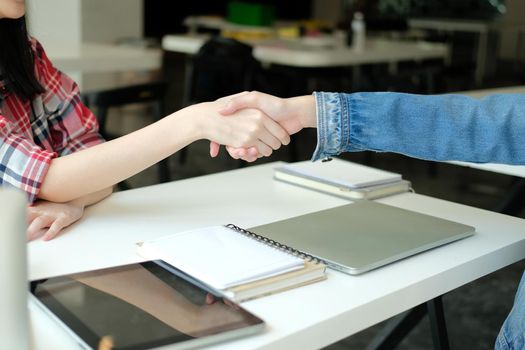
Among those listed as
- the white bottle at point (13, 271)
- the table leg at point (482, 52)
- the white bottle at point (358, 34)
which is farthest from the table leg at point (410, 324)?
the table leg at point (482, 52)

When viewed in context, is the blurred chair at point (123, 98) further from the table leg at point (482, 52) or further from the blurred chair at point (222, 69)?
the table leg at point (482, 52)

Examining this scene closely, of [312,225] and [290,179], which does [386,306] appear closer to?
[312,225]

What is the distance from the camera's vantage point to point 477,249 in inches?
43.8

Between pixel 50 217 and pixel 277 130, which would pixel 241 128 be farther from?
pixel 50 217

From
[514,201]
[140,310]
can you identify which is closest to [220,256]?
[140,310]

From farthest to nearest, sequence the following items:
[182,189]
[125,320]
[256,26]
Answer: [256,26], [182,189], [125,320]

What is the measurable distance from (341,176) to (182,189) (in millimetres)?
329

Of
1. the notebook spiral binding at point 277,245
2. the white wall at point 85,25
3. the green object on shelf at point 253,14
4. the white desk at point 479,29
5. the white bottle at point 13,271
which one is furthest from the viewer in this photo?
the white desk at point 479,29

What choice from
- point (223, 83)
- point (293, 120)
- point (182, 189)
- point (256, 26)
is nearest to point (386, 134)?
point (293, 120)

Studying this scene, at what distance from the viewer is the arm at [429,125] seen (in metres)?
1.13

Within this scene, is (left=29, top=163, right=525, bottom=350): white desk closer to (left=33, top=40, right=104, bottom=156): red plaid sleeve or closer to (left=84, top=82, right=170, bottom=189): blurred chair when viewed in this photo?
(left=33, top=40, right=104, bottom=156): red plaid sleeve

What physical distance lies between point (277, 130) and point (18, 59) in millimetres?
630

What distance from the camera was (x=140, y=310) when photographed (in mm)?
792

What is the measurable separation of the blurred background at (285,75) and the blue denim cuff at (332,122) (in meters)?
0.56
